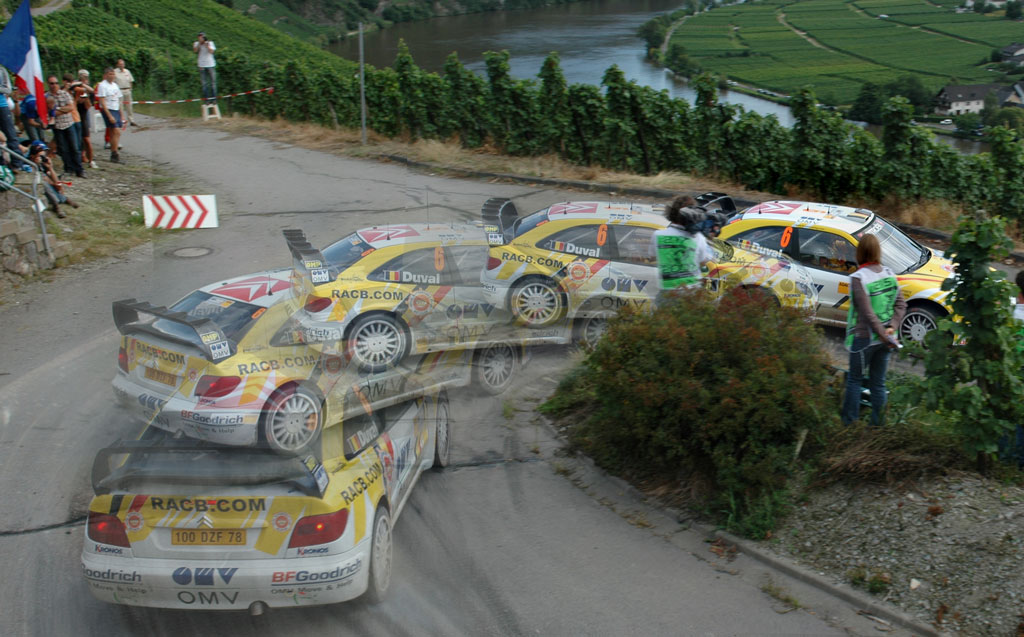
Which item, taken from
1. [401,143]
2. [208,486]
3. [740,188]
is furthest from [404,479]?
[740,188]

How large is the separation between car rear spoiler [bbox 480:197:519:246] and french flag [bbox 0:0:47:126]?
2450 mm

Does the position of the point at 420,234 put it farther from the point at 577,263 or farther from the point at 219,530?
the point at 219,530

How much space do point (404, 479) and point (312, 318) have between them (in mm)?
2642

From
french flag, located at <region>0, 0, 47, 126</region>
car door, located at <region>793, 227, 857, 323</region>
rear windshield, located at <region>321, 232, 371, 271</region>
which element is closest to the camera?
rear windshield, located at <region>321, 232, 371, 271</region>

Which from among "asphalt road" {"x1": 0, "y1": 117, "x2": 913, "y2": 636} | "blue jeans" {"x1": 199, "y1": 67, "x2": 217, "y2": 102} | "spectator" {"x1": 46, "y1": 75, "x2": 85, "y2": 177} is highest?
"blue jeans" {"x1": 199, "y1": 67, "x2": 217, "y2": 102}

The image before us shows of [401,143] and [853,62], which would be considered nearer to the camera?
[401,143]

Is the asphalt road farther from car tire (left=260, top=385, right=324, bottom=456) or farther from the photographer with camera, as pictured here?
the photographer with camera

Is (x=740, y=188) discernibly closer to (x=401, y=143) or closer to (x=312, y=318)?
(x=401, y=143)

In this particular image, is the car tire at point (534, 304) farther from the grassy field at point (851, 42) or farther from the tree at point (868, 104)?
the tree at point (868, 104)

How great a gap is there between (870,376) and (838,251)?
3808 mm

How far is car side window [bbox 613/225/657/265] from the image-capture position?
680 cm

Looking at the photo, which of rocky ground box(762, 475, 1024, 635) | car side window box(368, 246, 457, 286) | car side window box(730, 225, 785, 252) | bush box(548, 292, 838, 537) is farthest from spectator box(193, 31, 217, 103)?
car side window box(730, 225, 785, 252)

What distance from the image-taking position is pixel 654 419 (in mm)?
6617

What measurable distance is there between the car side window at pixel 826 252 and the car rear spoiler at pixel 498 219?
6.22 m
